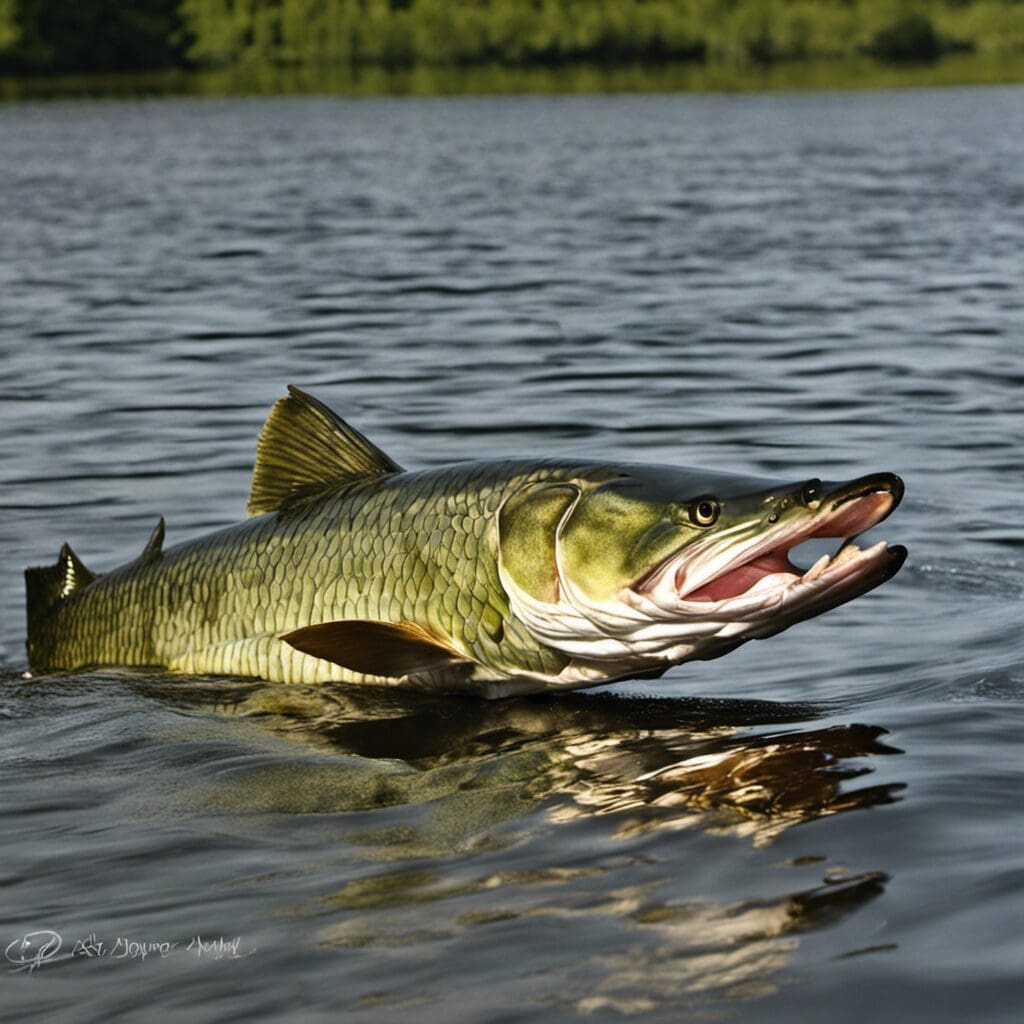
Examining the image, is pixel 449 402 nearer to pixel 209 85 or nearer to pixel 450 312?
pixel 450 312

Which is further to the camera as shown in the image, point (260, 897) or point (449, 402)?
point (449, 402)

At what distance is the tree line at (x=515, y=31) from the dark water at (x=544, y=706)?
364ft

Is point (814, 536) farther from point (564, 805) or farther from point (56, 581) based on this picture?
point (56, 581)

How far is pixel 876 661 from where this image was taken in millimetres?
7293

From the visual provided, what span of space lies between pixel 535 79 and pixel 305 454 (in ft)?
376

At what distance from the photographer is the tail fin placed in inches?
300

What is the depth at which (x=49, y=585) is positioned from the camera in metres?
7.66

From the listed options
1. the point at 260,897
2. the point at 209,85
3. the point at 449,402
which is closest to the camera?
the point at 260,897

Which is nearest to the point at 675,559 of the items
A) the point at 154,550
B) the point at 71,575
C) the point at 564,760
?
the point at 564,760

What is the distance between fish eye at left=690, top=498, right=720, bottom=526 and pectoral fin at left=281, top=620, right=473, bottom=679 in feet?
3.21

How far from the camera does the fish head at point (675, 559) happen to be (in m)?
5.44

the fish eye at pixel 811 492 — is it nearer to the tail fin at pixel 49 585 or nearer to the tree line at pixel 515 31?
A: the tail fin at pixel 49 585

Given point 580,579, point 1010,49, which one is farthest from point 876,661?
point 1010,49

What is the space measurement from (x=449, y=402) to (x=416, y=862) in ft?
31.9
